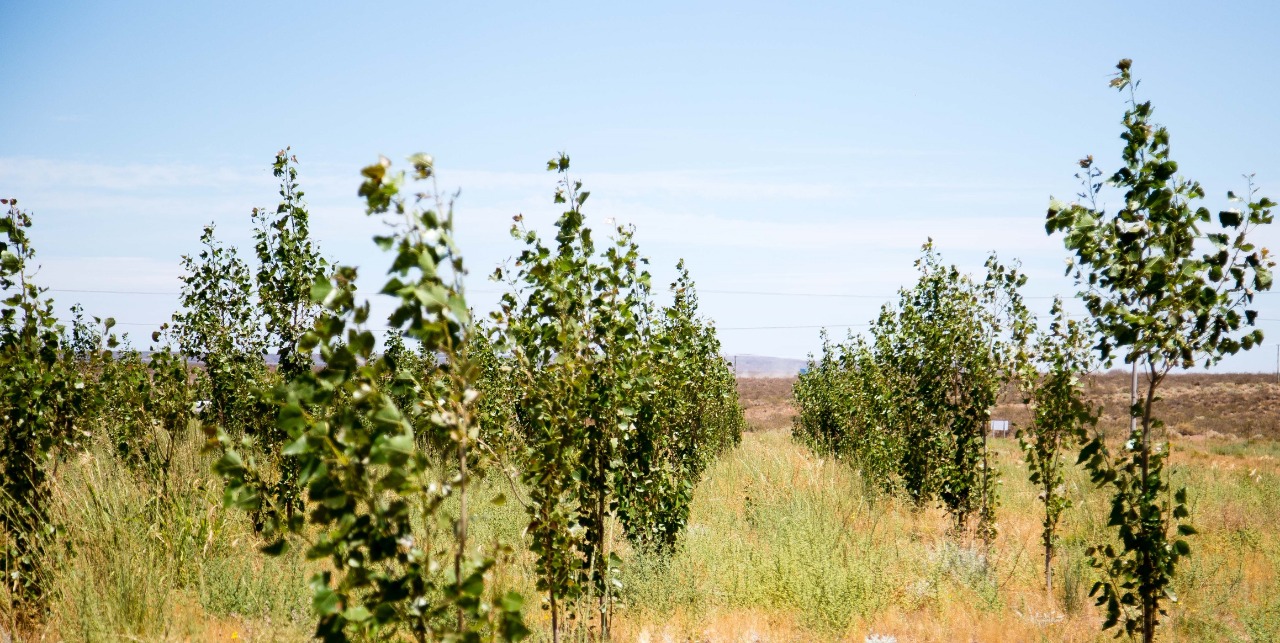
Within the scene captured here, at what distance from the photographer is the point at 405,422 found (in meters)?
1.81

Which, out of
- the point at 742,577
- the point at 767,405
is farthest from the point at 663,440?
the point at 767,405

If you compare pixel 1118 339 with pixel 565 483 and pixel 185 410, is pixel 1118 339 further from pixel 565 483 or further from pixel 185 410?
pixel 185 410

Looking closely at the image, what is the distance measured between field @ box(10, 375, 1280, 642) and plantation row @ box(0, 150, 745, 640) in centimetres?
27

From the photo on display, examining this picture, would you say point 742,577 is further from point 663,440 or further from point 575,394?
point 575,394

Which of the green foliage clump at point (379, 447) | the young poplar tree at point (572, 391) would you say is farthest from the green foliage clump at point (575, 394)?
the green foliage clump at point (379, 447)

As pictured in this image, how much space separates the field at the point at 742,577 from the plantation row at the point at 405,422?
27cm

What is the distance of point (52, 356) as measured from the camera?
4.47 meters

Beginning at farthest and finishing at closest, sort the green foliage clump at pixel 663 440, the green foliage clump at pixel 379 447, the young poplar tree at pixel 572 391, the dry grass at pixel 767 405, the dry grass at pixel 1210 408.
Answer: the dry grass at pixel 767 405, the dry grass at pixel 1210 408, the green foliage clump at pixel 663 440, the young poplar tree at pixel 572 391, the green foliage clump at pixel 379 447

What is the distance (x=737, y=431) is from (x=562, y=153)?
14.5 m

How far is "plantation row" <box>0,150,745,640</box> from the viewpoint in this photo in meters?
Answer: 1.79

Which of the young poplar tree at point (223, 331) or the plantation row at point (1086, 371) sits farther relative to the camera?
the young poplar tree at point (223, 331)

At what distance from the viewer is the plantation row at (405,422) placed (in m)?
1.79

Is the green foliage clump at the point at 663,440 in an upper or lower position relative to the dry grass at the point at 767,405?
upper

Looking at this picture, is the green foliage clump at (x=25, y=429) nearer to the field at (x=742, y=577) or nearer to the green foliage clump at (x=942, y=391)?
the field at (x=742, y=577)
